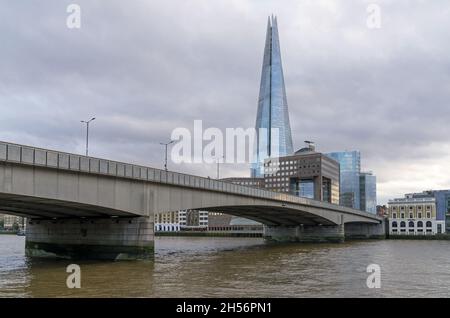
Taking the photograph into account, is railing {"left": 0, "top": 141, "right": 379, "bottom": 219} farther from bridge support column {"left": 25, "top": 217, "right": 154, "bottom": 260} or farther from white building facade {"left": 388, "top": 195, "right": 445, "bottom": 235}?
white building facade {"left": 388, "top": 195, "right": 445, "bottom": 235}

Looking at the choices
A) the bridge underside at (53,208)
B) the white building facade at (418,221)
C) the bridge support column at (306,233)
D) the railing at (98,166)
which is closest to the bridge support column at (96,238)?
the bridge underside at (53,208)

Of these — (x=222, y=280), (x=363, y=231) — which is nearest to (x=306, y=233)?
(x=363, y=231)

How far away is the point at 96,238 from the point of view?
155 feet

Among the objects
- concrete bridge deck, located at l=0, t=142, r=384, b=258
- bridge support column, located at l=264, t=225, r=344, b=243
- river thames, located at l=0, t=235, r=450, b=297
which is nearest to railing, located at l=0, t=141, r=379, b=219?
concrete bridge deck, located at l=0, t=142, r=384, b=258

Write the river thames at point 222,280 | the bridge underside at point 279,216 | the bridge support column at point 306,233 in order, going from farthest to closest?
the bridge support column at point 306,233 < the bridge underside at point 279,216 < the river thames at point 222,280

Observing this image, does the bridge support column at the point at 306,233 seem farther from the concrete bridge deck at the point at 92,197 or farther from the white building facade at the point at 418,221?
the white building facade at the point at 418,221

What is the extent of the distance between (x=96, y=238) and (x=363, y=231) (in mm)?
94456

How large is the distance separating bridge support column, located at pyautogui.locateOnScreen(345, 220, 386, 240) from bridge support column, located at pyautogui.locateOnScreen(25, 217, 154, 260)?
8911 centimetres

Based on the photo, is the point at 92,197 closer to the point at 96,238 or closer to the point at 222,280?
the point at 96,238

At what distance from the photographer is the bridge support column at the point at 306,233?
324 feet

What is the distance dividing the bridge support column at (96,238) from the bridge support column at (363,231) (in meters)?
89.1

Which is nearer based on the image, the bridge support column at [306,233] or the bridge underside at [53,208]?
the bridge underside at [53,208]

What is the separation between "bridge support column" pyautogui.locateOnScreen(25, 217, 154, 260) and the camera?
4516cm
